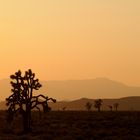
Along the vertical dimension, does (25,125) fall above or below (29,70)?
below

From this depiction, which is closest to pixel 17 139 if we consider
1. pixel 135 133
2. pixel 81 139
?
pixel 81 139

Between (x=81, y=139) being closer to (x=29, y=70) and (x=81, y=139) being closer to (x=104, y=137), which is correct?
(x=104, y=137)

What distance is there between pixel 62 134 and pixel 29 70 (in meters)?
6.94

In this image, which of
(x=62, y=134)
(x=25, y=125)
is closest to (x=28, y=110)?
(x=25, y=125)

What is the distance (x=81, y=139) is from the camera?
3678 centimetres

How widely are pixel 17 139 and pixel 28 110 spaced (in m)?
8.20

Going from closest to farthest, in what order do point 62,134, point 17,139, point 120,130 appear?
point 17,139, point 62,134, point 120,130

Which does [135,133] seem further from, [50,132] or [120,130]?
[50,132]

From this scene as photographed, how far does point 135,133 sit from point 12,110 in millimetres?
11530

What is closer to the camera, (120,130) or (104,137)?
(104,137)

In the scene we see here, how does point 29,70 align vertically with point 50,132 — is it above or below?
above

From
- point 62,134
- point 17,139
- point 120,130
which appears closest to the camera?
A: point 17,139

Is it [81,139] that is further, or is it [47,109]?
[47,109]

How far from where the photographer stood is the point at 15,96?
43.6 metres
